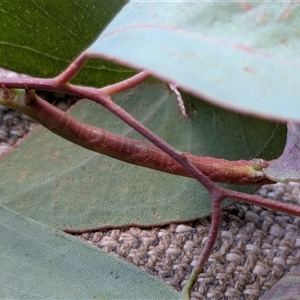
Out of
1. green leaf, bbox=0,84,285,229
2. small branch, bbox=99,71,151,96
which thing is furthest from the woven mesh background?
small branch, bbox=99,71,151,96

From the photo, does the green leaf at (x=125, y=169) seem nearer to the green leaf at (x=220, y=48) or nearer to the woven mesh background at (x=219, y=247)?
the woven mesh background at (x=219, y=247)

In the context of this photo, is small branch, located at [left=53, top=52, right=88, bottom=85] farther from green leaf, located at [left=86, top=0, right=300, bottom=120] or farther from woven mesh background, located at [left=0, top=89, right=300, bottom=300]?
woven mesh background, located at [left=0, top=89, right=300, bottom=300]

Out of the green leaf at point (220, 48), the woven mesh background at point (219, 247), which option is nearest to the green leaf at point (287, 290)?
the woven mesh background at point (219, 247)

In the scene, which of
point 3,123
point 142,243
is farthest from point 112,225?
point 3,123

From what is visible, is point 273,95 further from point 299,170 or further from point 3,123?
point 3,123

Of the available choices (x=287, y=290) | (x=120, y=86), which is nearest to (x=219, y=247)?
(x=287, y=290)

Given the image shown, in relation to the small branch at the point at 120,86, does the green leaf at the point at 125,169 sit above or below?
below

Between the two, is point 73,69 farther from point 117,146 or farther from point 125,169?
point 125,169
